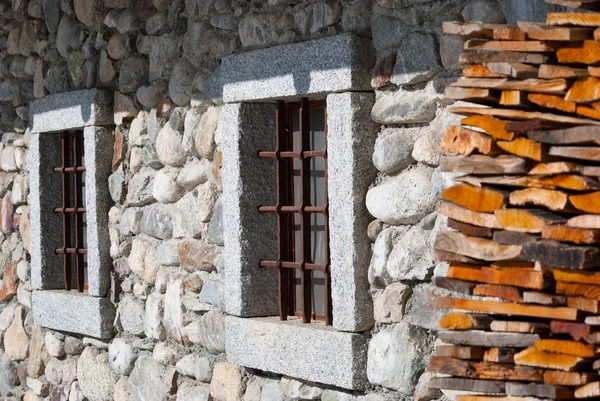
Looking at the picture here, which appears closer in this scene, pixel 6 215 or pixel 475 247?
pixel 475 247

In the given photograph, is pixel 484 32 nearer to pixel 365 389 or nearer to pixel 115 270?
pixel 365 389

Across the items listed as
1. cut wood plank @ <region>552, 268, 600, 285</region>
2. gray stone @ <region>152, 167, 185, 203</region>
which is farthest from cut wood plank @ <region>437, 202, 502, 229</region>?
gray stone @ <region>152, 167, 185, 203</region>

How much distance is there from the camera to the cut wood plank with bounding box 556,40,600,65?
10.7ft

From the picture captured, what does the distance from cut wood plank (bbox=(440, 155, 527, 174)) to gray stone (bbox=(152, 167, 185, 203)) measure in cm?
246

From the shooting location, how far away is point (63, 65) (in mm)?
6859

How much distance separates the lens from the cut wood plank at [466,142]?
3.49 metres

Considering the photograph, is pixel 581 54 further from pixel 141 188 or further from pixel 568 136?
pixel 141 188

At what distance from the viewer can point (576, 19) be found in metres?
3.27

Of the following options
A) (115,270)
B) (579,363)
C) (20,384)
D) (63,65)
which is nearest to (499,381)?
(579,363)

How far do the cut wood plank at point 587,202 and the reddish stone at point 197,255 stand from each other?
2.57 meters

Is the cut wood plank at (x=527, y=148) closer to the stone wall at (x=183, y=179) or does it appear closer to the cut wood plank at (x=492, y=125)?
the cut wood plank at (x=492, y=125)

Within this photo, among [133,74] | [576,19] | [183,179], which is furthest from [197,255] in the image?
[576,19]

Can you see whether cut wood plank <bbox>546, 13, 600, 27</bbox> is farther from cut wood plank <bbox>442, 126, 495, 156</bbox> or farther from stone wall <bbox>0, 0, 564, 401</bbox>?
stone wall <bbox>0, 0, 564, 401</bbox>

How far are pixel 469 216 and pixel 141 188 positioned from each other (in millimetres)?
2910
